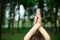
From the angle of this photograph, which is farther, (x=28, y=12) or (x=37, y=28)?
(x=28, y=12)

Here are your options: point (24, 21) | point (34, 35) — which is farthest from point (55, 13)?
point (34, 35)

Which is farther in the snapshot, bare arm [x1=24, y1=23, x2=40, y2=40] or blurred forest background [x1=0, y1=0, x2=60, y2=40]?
blurred forest background [x1=0, y1=0, x2=60, y2=40]

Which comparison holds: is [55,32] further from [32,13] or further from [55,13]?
[32,13]

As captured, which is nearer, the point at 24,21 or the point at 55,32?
the point at 55,32

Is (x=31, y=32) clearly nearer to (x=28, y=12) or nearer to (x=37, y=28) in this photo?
(x=37, y=28)

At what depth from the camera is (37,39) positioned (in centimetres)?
91

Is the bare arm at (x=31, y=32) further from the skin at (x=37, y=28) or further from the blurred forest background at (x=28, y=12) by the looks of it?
the blurred forest background at (x=28, y=12)

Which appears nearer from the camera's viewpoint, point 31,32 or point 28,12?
point 31,32

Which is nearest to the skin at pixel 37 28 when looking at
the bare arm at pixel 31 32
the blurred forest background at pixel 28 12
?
the bare arm at pixel 31 32

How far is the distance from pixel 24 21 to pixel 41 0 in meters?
5.06

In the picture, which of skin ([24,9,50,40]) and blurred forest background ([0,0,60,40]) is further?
blurred forest background ([0,0,60,40])

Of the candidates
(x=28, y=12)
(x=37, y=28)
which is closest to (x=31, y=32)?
(x=37, y=28)

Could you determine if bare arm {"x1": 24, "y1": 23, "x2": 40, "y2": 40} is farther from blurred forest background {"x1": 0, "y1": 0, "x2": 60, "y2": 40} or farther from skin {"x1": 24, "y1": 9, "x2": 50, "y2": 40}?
blurred forest background {"x1": 0, "y1": 0, "x2": 60, "y2": 40}

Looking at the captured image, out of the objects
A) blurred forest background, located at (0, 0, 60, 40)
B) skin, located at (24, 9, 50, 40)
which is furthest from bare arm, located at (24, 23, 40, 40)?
blurred forest background, located at (0, 0, 60, 40)
